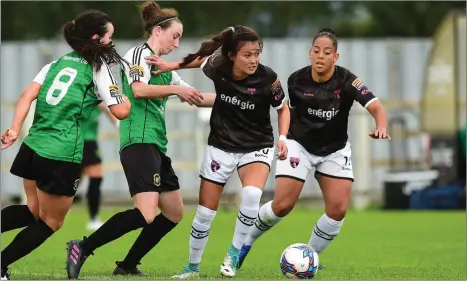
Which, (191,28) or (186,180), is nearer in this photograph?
(186,180)

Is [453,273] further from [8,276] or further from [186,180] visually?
[186,180]

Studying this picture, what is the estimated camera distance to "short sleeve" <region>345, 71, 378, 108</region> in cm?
902

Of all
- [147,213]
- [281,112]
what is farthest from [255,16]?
[147,213]

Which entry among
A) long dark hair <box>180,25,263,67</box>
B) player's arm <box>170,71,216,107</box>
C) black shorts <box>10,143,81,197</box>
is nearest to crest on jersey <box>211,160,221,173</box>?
player's arm <box>170,71,216,107</box>

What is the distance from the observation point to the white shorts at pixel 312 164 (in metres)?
9.25

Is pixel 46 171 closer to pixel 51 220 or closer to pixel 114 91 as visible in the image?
pixel 51 220

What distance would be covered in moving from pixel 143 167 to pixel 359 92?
205 centimetres

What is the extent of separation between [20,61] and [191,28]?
172 inches

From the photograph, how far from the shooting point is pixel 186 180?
20562 millimetres

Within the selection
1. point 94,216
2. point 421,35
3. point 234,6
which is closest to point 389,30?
point 421,35

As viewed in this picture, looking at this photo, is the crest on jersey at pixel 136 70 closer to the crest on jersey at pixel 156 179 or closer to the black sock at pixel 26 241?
the crest on jersey at pixel 156 179

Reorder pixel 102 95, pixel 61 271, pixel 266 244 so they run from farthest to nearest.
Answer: pixel 266 244
pixel 61 271
pixel 102 95

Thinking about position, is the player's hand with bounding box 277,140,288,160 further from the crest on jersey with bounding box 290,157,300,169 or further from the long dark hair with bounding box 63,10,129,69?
the long dark hair with bounding box 63,10,129,69

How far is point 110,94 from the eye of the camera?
7637 mm
